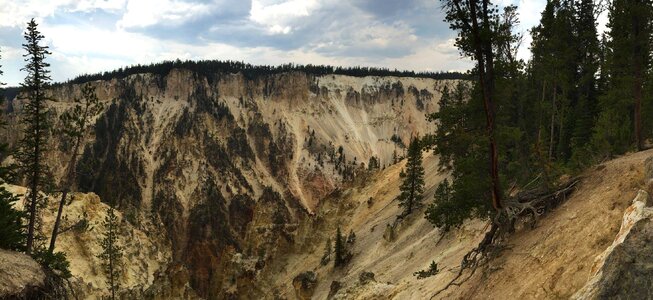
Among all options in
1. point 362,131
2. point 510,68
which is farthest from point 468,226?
point 362,131

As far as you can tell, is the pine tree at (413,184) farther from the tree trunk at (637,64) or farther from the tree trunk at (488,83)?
the tree trunk at (488,83)

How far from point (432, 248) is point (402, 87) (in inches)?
6441

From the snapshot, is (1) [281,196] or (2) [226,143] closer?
(1) [281,196]

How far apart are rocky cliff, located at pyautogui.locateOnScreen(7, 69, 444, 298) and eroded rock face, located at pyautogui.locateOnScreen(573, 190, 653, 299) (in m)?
91.5

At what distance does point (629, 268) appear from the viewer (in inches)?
343

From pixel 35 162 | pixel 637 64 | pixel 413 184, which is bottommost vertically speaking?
pixel 413 184

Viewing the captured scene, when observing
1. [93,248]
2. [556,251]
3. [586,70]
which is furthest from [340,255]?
[93,248]

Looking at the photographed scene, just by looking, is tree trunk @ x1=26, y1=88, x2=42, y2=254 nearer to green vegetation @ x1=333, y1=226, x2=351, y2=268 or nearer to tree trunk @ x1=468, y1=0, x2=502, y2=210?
tree trunk @ x1=468, y1=0, x2=502, y2=210

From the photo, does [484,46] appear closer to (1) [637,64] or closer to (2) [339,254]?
(1) [637,64]

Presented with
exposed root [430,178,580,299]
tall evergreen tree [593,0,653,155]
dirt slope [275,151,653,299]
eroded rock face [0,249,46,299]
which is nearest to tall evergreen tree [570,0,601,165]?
tall evergreen tree [593,0,653,155]

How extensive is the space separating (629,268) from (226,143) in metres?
144

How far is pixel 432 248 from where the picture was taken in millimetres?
31531

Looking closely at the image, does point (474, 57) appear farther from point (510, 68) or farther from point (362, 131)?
point (362, 131)

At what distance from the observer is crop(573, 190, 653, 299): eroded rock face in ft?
28.2
